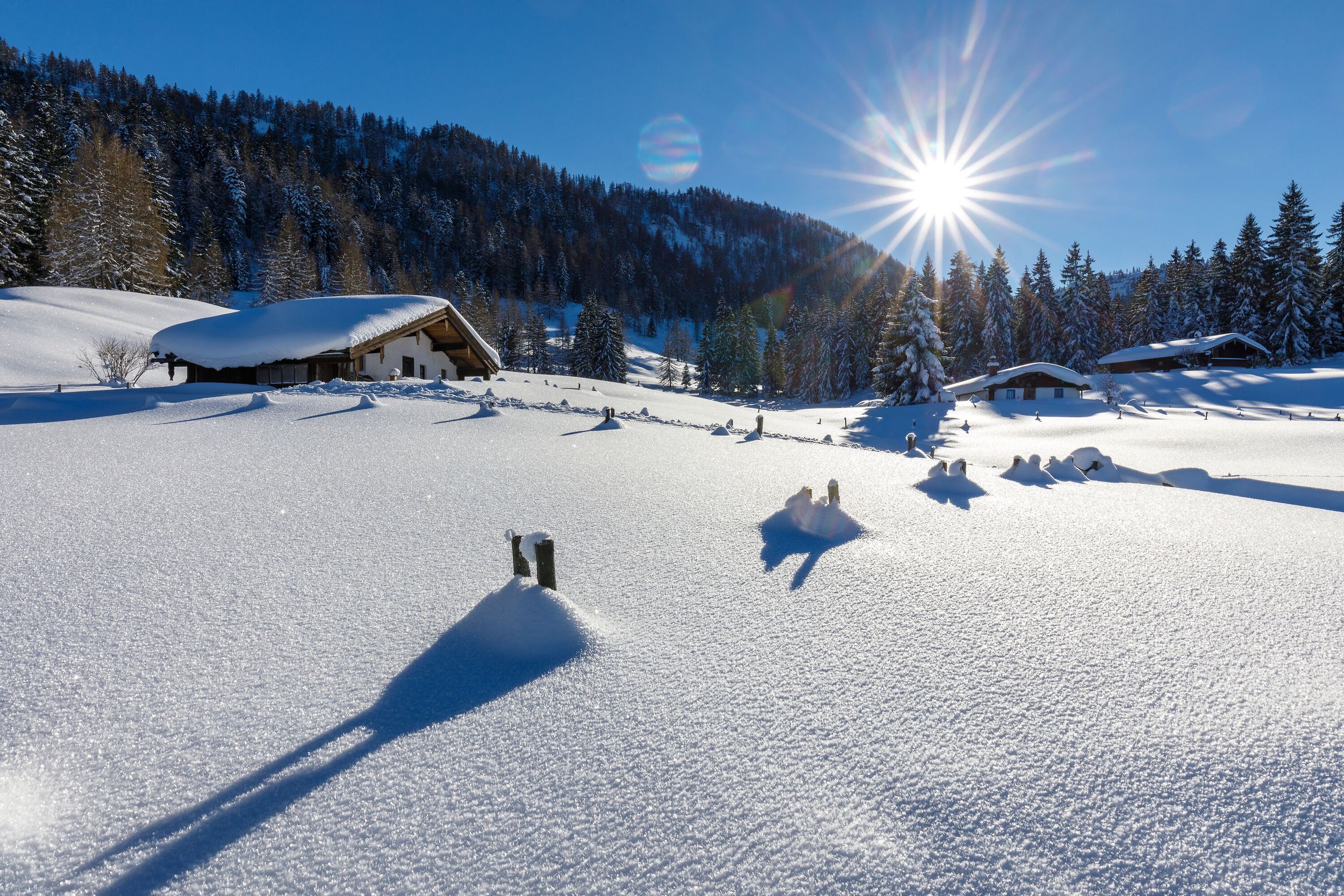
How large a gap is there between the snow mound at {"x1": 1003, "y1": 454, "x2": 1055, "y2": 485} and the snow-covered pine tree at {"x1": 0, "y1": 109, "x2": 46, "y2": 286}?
53.2 metres

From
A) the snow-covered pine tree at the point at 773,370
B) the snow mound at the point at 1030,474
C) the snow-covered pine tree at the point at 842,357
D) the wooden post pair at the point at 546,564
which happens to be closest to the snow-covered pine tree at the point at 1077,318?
the snow-covered pine tree at the point at 842,357

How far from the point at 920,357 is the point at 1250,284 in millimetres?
35070

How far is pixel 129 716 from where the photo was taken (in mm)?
2521

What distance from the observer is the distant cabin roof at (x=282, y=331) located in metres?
17.1

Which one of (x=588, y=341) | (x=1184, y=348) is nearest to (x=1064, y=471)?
(x=1184, y=348)

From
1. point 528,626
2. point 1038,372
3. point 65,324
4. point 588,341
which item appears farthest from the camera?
point 588,341

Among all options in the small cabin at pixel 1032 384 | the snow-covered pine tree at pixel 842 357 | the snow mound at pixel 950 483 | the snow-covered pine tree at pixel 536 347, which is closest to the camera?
the snow mound at pixel 950 483

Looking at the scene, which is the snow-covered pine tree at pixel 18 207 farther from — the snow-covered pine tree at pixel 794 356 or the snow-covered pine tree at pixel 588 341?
the snow-covered pine tree at pixel 794 356

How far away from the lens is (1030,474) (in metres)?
8.62

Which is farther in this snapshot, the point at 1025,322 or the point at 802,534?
the point at 1025,322

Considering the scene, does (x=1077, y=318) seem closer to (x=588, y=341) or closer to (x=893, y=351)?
(x=893, y=351)

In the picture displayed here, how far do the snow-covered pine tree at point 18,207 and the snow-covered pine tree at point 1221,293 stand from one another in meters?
90.0

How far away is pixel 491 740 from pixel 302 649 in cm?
148

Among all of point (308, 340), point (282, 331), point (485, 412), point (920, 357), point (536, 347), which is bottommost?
point (485, 412)
